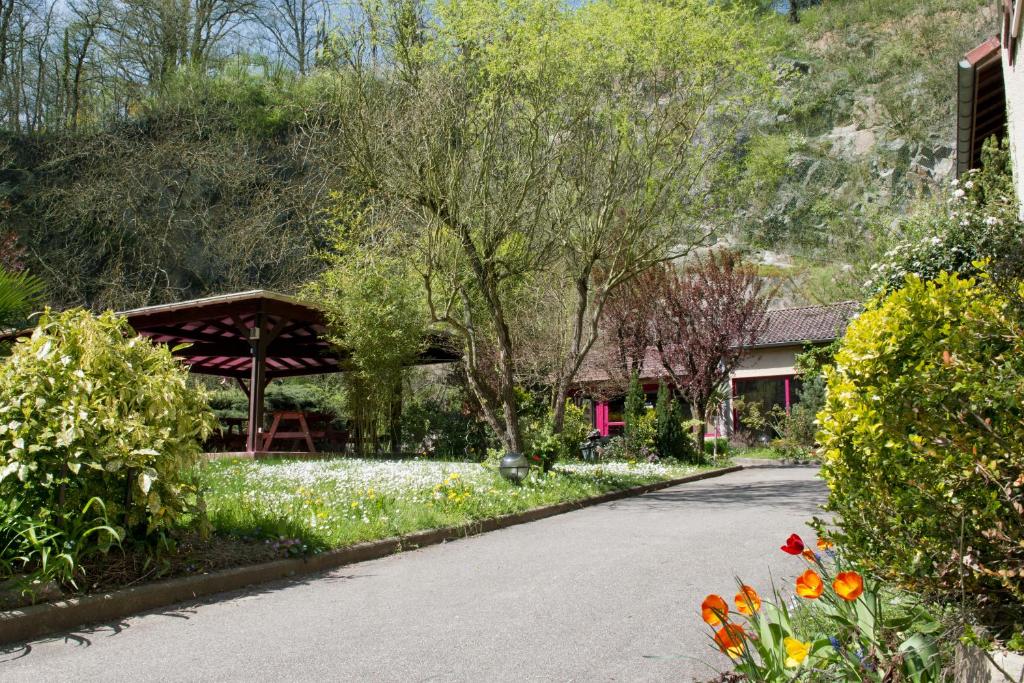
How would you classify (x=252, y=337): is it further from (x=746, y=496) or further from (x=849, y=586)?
(x=849, y=586)

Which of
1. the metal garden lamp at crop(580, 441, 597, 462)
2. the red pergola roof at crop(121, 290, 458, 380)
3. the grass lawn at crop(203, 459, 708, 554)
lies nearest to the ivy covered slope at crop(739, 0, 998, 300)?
the metal garden lamp at crop(580, 441, 597, 462)

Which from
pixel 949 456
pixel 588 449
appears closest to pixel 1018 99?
pixel 949 456

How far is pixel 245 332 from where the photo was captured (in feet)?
61.6

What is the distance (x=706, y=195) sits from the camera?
17.0m

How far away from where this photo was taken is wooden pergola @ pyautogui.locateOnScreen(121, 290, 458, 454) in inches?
690

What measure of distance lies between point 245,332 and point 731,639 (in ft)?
56.6

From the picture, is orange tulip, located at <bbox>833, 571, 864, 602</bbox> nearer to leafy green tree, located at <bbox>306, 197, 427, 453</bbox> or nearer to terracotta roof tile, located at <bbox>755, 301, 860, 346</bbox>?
leafy green tree, located at <bbox>306, 197, 427, 453</bbox>

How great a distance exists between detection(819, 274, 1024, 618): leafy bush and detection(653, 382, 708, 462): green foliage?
56.5 feet

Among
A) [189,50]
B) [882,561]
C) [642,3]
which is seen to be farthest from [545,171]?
[189,50]

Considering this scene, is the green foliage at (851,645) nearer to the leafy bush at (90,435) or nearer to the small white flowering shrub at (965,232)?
the leafy bush at (90,435)

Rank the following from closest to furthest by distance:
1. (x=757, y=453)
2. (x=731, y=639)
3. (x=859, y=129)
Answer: (x=731, y=639) < (x=757, y=453) < (x=859, y=129)

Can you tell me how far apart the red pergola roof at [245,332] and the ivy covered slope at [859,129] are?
27.8 meters

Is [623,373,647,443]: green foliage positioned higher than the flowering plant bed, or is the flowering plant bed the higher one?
[623,373,647,443]: green foliage

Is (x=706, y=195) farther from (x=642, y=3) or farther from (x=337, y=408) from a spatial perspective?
(x=337, y=408)
